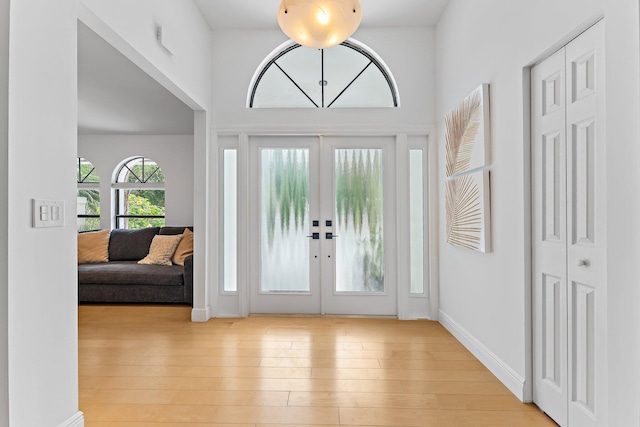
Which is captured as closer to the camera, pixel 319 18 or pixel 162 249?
pixel 319 18

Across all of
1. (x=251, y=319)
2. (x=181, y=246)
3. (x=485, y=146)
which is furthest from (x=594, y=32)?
(x=181, y=246)

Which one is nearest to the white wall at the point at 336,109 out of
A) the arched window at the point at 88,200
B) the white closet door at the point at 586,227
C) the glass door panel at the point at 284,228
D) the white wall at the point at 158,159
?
the glass door panel at the point at 284,228

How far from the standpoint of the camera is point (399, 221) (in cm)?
419

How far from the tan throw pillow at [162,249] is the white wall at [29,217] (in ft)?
11.7

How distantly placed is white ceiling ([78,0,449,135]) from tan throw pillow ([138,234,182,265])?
1.74 meters

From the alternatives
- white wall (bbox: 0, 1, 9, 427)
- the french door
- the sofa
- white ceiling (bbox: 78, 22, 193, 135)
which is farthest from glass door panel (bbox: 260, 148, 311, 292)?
white wall (bbox: 0, 1, 9, 427)

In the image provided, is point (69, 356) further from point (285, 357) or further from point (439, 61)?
point (439, 61)

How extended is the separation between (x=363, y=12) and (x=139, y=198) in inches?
198

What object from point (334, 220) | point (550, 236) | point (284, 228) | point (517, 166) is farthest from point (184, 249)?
point (550, 236)

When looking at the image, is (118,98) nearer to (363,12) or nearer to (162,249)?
(162,249)

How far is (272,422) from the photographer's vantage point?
210 cm

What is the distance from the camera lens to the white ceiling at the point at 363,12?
3.72 metres

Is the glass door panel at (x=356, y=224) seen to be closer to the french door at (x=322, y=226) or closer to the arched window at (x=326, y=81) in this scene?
the french door at (x=322, y=226)

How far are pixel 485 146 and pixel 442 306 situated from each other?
1.89 meters
